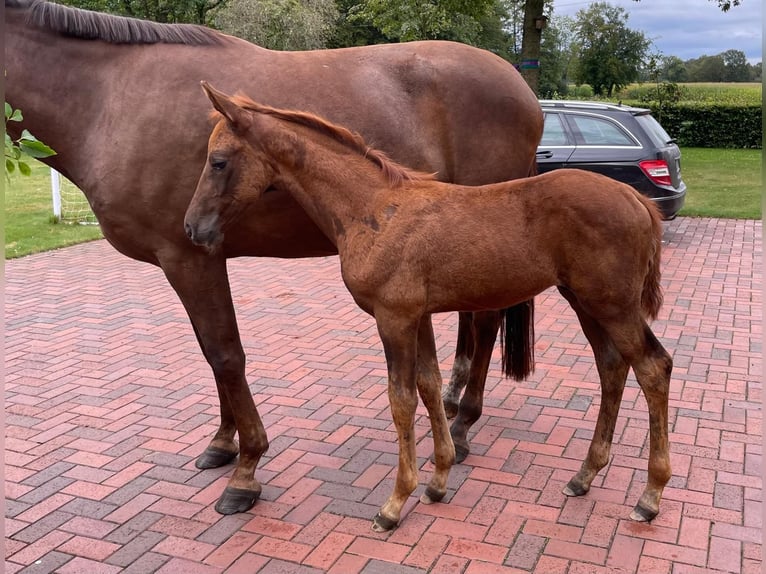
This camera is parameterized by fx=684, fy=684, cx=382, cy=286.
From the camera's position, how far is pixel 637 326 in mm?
2943

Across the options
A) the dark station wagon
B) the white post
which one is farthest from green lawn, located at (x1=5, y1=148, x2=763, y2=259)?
the dark station wagon

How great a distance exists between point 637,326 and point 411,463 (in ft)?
3.89

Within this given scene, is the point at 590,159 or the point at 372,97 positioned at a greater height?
the point at 372,97

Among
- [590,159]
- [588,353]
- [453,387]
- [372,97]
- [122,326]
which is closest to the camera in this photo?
[372,97]

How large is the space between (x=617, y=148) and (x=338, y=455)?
6.64m

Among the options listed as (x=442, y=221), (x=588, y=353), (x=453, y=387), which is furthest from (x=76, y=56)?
(x=588, y=353)

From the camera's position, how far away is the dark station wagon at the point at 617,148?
8656 mm

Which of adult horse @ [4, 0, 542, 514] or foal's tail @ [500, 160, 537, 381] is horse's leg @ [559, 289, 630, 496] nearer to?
foal's tail @ [500, 160, 537, 381]

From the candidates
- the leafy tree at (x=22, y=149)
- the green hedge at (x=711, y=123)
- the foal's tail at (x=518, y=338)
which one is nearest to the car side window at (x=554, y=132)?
the foal's tail at (x=518, y=338)

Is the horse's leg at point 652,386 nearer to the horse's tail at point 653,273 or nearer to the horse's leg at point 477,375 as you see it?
the horse's tail at point 653,273

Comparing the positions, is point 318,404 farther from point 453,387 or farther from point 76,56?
point 76,56

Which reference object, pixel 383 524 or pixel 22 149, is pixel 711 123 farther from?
pixel 22 149

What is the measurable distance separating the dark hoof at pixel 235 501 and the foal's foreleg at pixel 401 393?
2.11 ft

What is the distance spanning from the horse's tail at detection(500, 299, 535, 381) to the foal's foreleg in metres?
1.22
